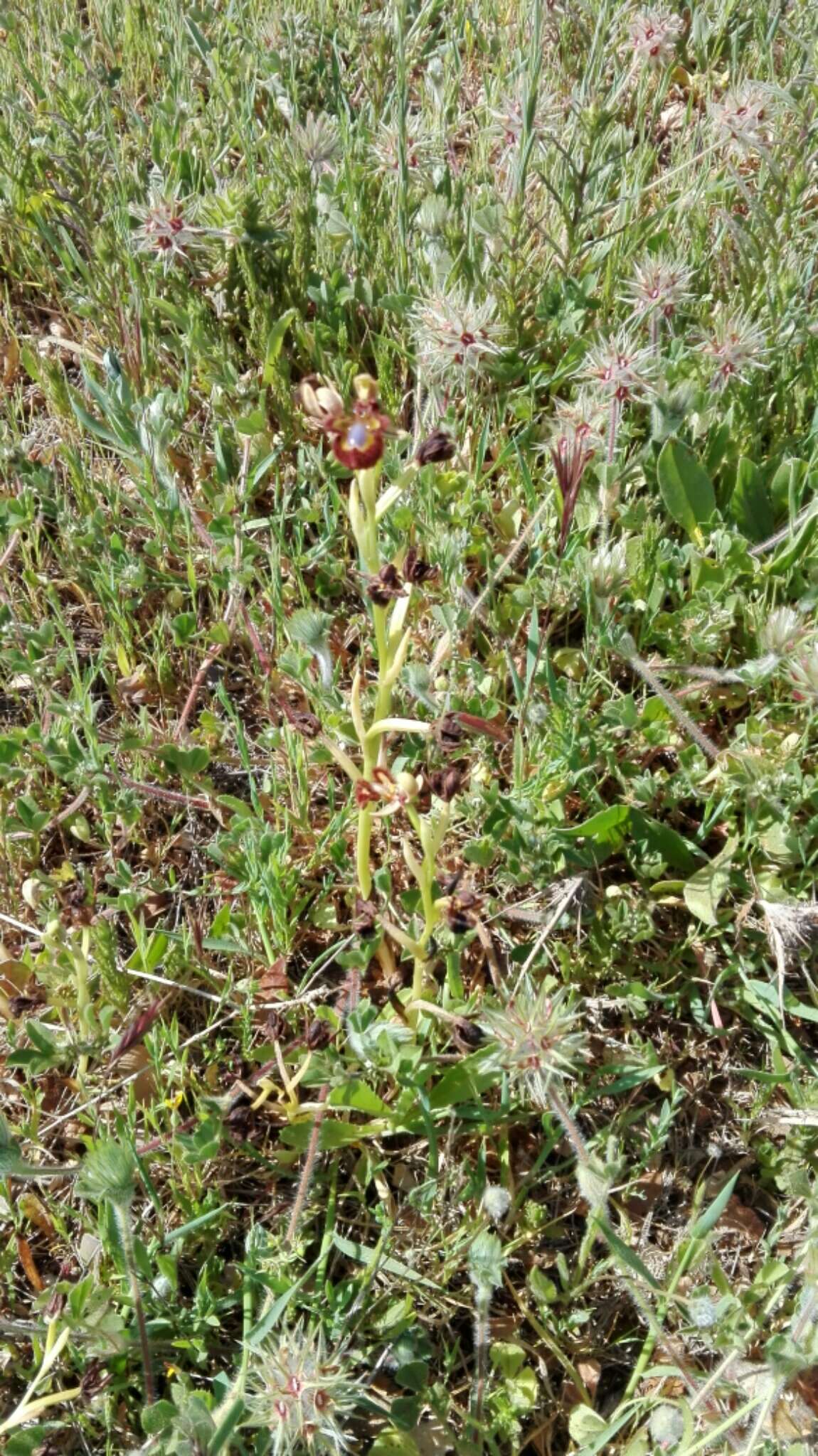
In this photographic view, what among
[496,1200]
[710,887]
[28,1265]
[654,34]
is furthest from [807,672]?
[654,34]

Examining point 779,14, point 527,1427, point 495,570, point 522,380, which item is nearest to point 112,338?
point 522,380

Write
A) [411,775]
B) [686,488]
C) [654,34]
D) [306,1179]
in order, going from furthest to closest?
1. [654,34]
2. [686,488]
3. [411,775]
4. [306,1179]

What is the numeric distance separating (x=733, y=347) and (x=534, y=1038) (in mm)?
1528

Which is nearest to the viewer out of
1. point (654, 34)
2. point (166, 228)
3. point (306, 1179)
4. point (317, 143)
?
point (306, 1179)

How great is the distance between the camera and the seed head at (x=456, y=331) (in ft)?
7.56

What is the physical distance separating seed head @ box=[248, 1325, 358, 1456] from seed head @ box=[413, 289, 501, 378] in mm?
1731

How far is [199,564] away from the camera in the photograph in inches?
99.0

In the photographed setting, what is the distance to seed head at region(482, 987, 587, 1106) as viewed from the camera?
5.08 ft

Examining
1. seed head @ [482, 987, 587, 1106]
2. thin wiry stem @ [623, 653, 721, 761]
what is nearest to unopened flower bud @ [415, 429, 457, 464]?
thin wiry stem @ [623, 653, 721, 761]

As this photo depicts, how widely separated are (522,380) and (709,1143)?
1.69m

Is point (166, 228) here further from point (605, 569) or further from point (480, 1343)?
point (480, 1343)

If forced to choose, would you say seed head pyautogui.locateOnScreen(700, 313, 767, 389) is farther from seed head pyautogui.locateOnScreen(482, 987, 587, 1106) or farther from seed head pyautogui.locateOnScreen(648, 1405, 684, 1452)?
seed head pyautogui.locateOnScreen(648, 1405, 684, 1452)

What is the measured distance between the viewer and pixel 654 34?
3018 millimetres

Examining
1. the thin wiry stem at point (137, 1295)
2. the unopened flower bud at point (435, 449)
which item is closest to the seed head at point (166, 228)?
the unopened flower bud at point (435, 449)
